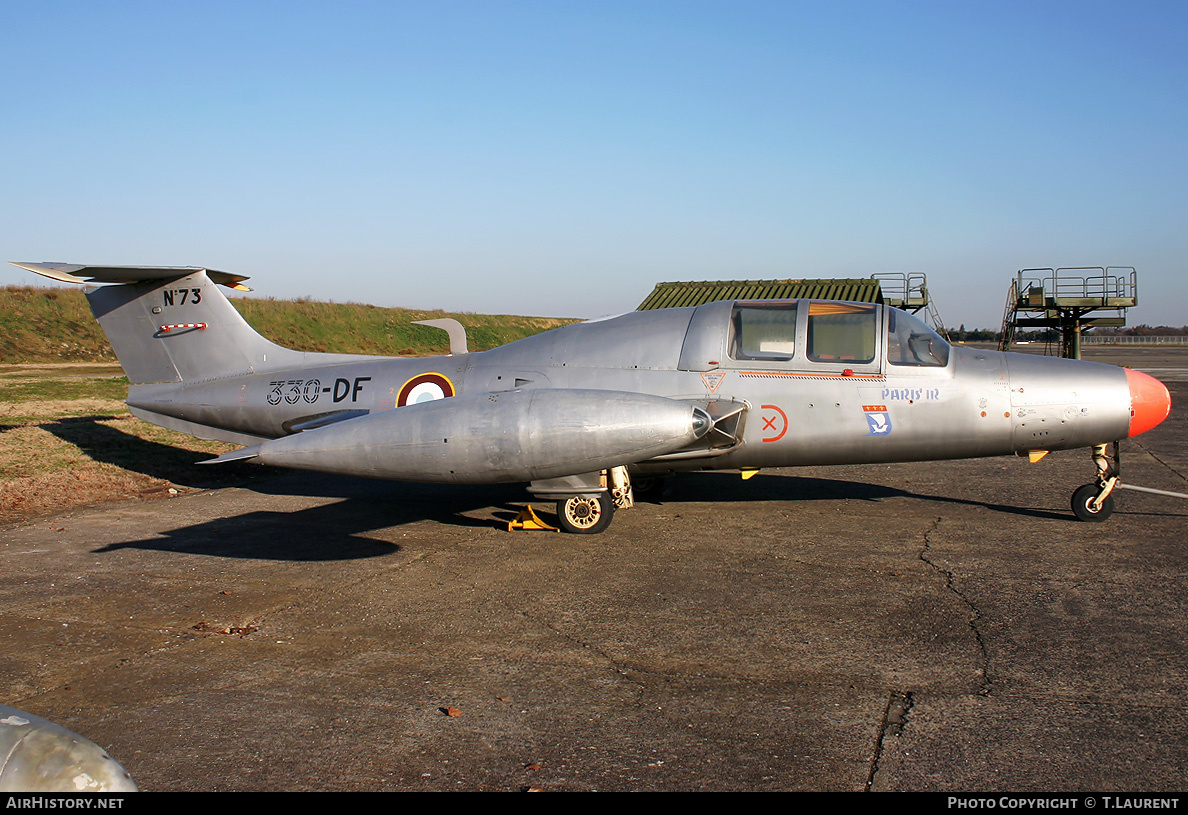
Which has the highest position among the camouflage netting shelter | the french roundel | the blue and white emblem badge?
the camouflage netting shelter

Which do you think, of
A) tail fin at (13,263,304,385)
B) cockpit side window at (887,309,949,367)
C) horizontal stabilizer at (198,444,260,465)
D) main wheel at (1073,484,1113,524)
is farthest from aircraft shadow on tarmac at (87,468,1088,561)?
cockpit side window at (887,309,949,367)

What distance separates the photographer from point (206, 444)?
15352mm

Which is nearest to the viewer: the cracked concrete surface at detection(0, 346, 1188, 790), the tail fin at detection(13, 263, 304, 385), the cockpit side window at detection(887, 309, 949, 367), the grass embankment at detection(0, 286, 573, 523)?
the cracked concrete surface at detection(0, 346, 1188, 790)

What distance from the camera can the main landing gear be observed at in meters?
8.72

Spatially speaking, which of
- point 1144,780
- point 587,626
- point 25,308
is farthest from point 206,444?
point 25,308

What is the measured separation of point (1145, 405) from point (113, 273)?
1184 cm

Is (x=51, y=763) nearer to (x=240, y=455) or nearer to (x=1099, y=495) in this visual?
(x=240, y=455)

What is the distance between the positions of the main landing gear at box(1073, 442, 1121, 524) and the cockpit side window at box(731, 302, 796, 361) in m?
3.45

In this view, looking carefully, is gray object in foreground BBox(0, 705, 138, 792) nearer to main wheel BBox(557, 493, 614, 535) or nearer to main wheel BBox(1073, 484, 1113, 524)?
main wheel BBox(557, 493, 614, 535)

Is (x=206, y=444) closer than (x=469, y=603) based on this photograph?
No

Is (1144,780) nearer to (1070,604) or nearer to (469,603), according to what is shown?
(1070,604)

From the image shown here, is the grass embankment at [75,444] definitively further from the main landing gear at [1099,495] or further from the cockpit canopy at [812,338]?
the main landing gear at [1099,495]

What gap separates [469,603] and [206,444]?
10.9 m

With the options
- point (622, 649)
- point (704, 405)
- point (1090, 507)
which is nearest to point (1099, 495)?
point (1090, 507)
